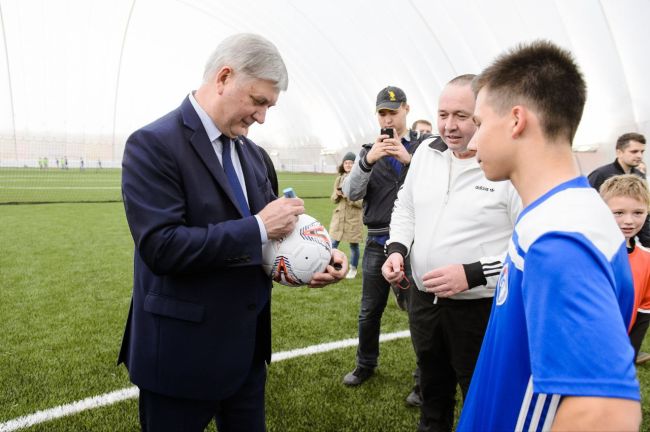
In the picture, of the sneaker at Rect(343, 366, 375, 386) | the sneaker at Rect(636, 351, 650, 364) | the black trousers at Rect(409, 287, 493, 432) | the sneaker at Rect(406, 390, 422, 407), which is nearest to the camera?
Result: the black trousers at Rect(409, 287, 493, 432)

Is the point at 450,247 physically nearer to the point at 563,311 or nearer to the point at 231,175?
the point at 231,175

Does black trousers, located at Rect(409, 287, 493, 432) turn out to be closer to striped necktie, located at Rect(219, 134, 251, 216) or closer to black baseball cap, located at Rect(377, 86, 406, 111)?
striped necktie, located at Rect(219, 134, 251, 216)

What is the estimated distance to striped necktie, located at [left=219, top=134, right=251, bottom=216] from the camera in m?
1.96

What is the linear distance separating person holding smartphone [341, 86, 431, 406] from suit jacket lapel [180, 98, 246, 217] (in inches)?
78.5

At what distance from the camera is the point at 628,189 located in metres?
3.30

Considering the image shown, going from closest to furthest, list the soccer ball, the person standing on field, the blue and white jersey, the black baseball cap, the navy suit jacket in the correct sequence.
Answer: the blue and white jersey
the navy suit jacket
the soccer ball
the black baseball cap
the person standing on field

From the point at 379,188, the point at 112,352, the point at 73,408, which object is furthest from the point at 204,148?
the point at 112,352

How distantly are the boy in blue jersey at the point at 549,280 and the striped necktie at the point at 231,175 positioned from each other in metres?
1.00

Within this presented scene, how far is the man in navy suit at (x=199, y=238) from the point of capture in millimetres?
1710

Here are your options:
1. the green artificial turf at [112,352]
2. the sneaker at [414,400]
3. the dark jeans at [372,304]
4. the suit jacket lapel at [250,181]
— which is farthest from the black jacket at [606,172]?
the suit jacket lapel at [250,181]

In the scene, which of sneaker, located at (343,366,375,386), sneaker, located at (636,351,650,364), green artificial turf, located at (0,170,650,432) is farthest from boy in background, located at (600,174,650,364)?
sneaker, located at (343,366,375,386)

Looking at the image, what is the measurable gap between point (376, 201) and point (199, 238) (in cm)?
243

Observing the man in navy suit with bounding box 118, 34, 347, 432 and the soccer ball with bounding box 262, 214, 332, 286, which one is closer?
the man in navy suit with bounding box 118, 34, 347, 432

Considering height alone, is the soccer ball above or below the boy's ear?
below
